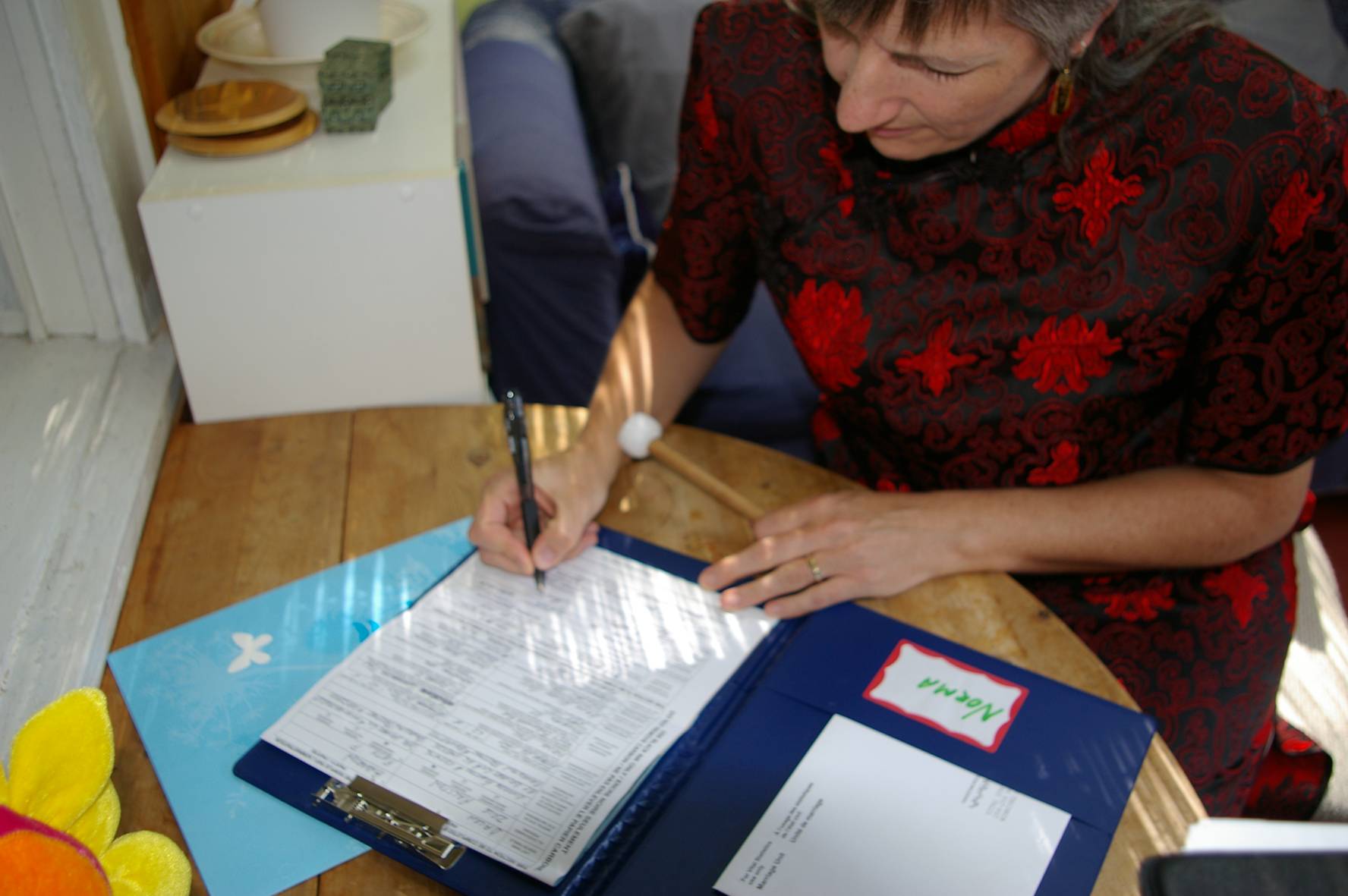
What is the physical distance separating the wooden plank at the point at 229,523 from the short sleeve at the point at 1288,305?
2.64 ft

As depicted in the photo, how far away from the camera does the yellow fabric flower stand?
655 mm

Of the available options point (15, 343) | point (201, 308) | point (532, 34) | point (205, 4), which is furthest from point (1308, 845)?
point (532, 34)

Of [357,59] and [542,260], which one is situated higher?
[357,59]

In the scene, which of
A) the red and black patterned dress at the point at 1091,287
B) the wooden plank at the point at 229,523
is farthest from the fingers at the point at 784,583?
the wooden plank at the point at 229,523

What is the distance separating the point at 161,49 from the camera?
128cm

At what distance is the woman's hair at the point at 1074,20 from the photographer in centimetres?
85

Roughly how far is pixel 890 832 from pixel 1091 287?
53 cm

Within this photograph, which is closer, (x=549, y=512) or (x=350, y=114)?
(x=549, y=512)

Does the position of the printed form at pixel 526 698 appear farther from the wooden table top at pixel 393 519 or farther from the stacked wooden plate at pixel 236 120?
the stacked wooden plate at pixel 236 120

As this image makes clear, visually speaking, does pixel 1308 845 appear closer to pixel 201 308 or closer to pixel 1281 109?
pixel 1281 109

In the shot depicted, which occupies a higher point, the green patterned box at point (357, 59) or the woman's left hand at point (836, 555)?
the green patterned box at point (357, 59)

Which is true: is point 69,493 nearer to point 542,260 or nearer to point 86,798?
point 86,798

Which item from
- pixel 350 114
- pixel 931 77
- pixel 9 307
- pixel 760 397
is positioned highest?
pixel 931 77

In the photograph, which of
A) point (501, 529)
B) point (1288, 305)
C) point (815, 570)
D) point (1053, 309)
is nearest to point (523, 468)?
point (501, 529)
